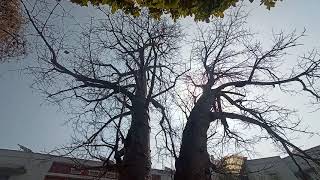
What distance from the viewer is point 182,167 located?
6746 mm

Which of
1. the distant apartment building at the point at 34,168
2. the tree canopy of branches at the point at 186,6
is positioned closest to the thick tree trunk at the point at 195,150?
the tree canopy of branches at the point at 186,6

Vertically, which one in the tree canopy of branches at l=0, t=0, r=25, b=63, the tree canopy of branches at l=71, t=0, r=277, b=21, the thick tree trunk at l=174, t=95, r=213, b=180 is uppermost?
the tree canopy of branches at l=0, t=0, r=25, b=63

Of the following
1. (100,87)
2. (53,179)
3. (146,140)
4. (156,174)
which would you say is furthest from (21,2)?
(156,174)

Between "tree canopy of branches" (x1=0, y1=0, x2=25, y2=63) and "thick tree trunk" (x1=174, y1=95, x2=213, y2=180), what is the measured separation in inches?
153

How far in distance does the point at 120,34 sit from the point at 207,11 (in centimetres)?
520

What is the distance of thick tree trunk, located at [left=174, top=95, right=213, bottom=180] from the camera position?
21.7 feet

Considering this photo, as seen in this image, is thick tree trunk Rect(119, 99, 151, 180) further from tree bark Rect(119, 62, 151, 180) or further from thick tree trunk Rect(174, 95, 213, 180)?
thick tree trunk Rect(174, 95, 213, 180)

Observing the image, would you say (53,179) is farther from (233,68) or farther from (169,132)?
(233,68)

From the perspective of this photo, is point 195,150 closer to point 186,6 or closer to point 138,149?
point 138,149

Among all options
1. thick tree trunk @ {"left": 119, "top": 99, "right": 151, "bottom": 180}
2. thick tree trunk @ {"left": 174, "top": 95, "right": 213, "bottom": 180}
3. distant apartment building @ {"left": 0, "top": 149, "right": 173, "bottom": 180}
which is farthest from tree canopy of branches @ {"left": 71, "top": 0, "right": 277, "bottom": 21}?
distant apartment building @ {"left": 0, "top": 149, "right": 173, "bottom": 180}

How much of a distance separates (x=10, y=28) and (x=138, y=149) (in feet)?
11.5

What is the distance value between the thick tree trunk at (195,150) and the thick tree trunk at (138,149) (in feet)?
2.46

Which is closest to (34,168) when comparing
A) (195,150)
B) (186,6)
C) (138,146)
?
(138,146)

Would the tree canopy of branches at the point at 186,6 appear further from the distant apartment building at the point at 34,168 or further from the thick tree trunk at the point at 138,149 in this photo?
the distant apartment building at the point at 34,168
